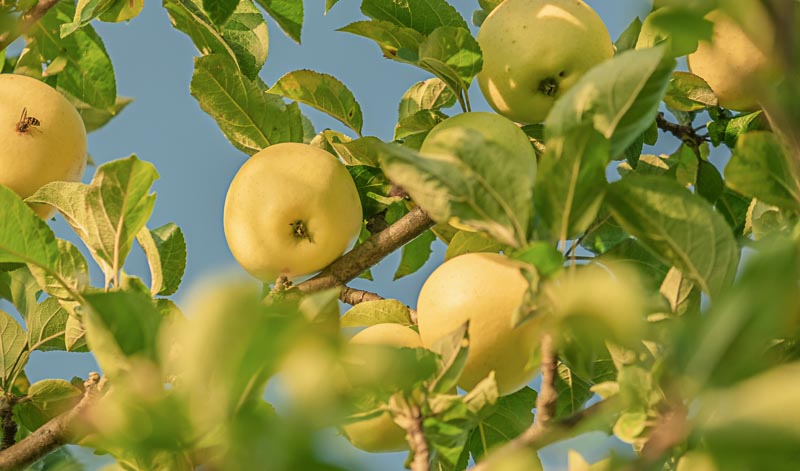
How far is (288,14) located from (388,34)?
0.58ft

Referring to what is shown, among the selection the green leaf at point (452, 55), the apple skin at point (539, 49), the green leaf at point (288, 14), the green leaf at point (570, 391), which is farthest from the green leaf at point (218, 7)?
the green leaf at point (570, 391)

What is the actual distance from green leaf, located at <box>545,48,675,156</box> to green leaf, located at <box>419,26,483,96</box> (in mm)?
514

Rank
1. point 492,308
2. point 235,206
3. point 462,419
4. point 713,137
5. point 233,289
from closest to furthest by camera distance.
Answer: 1. point 233,289
2. point 462,419
3. point 492,308
4. point 235,206
5. point 713,137

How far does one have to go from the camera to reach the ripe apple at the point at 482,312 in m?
1.04

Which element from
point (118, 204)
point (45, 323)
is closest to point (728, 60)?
point (118, 204)

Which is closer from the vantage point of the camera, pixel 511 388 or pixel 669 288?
pixel 669 288

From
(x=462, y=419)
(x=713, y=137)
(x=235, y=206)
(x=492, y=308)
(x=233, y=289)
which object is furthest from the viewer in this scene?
(x=713, y=137)

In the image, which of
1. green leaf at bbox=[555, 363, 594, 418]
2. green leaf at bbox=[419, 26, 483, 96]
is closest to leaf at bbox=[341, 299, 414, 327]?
green leaf at bbox=[555, 363, 594, 418]

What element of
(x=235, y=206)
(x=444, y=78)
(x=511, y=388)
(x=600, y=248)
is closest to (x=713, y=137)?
(x=600, y=248)

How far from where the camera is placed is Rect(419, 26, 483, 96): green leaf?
4.13 feet

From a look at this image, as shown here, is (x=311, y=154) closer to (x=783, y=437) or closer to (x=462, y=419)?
(x=462, y=419)

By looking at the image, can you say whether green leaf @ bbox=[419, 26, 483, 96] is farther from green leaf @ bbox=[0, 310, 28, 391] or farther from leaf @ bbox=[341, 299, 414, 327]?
green leaf @ bbox=[0, 310, 28, 391]

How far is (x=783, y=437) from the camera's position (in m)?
0.32

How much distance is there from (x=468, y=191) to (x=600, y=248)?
62 centimetres
